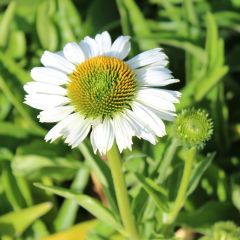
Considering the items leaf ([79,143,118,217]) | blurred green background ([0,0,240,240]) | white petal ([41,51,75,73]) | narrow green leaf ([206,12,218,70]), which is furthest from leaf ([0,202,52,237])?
narrow green leaf ([206,12,218,70])

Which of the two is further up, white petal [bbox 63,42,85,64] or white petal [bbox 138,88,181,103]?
white petal [bbox 63,42,85,64]

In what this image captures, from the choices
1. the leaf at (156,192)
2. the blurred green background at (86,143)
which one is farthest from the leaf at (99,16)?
the leaf at (156,192)

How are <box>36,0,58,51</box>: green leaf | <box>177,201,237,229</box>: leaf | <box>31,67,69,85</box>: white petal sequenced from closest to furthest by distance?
<box>31,67,69,85</box>: white petal, <box>177,201,237,229</box>: leaf, <box>36,0,58,51</box>: green leaf

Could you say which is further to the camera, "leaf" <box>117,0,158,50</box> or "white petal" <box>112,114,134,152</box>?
"leaf" <box>117,0,158,50</box>

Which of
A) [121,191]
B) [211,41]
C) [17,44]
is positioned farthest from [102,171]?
[17,44]

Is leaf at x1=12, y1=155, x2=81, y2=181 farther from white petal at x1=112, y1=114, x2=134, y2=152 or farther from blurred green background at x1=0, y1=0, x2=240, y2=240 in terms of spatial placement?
white petal at x1=112, y1=114, x2=134, y2=152

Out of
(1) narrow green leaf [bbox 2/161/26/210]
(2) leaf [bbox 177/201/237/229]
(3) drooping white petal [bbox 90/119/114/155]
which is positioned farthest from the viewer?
(1) narrow green leaf [bbox 2/161/26/210]

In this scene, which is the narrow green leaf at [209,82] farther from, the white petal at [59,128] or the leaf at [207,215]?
the white petal at [59,128]

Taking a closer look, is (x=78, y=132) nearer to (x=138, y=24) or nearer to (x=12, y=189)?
(x=12, y=189)

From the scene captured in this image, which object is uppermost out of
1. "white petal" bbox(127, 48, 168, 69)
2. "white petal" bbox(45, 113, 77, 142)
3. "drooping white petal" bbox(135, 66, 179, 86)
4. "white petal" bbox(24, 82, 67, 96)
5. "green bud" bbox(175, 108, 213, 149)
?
"white petal" bbox(24, 82, 67, 96)
